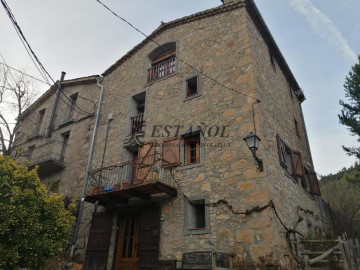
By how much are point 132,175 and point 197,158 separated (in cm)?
287

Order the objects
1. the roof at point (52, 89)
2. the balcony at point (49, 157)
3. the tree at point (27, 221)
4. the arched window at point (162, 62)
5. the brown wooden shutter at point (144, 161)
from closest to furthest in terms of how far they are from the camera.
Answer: the tree at point (27, 221) → the brown wooden shutter at point (144, 161) → the arched window at point (162, 62) → the balcony at point (49, 157) → the roof at point (52, 89)

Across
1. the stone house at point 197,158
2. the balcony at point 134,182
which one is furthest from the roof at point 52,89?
the balcony at point 134,182

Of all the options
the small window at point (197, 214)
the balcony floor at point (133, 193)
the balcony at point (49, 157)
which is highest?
the balcony at point (49, 157)

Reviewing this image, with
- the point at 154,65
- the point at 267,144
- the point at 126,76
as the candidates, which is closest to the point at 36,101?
the point at 126,76

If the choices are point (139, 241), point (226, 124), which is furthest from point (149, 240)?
point (226, 124)

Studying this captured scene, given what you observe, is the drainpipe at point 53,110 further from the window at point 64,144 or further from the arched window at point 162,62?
the arched window at point 162,62

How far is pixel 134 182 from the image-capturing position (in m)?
9.97

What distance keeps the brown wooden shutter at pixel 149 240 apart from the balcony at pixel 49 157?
245 inches

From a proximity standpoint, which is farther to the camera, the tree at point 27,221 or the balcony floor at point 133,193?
the balcony floor at point 133,193

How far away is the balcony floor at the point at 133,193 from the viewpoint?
27.4ft

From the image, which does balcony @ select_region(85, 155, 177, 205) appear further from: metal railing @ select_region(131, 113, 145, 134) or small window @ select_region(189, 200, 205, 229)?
metal railing @ select_region(131, 113, 145, 134)

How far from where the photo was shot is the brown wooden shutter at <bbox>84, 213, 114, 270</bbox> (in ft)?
30.8

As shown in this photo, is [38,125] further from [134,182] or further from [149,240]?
[149,240]

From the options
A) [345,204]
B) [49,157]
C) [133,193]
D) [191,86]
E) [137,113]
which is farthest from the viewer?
[345,204]
